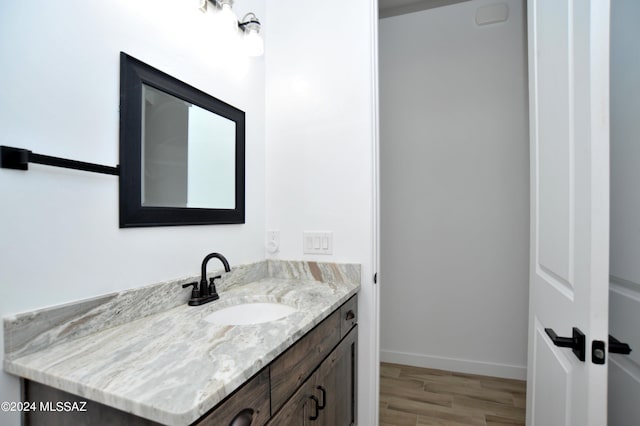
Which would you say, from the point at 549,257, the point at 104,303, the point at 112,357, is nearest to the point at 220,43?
the point at 104,303

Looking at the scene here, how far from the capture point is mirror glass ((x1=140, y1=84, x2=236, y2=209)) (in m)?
1.03

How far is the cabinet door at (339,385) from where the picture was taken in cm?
105

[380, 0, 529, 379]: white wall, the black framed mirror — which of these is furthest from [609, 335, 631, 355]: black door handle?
[380, 0, 529, 379]: white wall

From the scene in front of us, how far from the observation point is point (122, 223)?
93cm

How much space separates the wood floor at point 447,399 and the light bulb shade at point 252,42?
2172 mm

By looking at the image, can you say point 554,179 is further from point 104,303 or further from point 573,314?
point 104,303

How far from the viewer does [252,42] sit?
1400 millimetres

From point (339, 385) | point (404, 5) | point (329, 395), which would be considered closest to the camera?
point (329, 395)

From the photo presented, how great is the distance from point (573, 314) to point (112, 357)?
1.18 meters

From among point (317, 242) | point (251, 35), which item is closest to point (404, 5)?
point (251, 35)

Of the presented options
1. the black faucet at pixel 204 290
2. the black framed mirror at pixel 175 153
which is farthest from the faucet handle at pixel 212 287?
the black framed mirror at pixel 175 153

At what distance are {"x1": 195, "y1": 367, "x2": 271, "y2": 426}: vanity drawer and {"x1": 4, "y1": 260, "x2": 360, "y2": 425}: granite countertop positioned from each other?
0.04 m

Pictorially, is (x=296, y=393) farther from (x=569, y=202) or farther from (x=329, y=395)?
(x=569, y=202)

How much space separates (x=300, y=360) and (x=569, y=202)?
91cm
